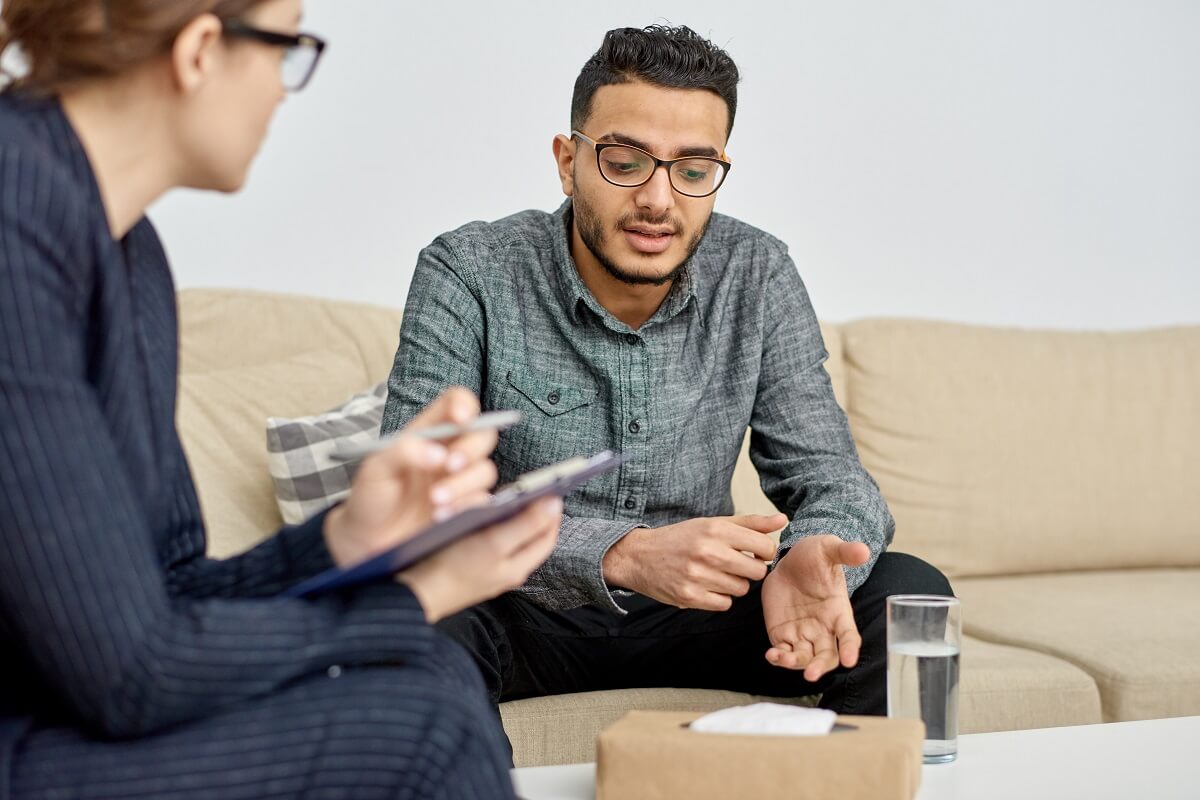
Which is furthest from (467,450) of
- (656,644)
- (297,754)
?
(656,644)

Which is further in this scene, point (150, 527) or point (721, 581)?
point (721, 581)

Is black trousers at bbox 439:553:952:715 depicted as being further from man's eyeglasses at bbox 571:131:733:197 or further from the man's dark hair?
the man's dark hair

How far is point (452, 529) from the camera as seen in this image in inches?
34.2

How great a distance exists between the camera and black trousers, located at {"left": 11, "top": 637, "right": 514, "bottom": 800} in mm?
835

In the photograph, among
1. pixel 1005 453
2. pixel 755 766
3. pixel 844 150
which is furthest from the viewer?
pixel 844 150

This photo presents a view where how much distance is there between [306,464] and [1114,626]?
51.6 inches

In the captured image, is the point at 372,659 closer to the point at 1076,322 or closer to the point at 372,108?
the point at 372,108

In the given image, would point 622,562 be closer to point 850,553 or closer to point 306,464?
point 850,553

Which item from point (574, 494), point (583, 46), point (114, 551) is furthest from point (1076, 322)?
point (114, 551)

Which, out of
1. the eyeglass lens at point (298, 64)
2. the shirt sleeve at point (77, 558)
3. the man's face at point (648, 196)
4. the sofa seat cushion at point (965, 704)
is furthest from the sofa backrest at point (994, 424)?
the shirt sleeve at point (77, 558)

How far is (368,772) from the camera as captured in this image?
85 centimetres

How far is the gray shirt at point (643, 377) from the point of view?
1.75 meters

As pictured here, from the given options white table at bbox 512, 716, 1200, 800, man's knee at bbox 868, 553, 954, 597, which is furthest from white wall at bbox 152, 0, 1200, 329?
white table at bbox 512, 716, 1200, 800

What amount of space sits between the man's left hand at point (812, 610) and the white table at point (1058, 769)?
18 centimetres
